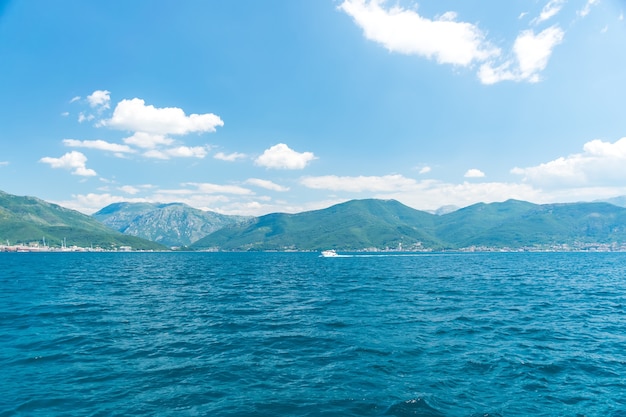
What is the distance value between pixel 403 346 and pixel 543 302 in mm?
39915

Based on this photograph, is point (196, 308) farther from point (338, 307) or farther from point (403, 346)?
point (403, 346)

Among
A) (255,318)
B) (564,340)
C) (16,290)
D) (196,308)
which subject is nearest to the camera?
(564,340)

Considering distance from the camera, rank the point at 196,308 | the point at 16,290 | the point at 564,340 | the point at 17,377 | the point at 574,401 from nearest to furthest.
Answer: the point at 574,401
the point at 17,377
the point at 564,340
the point at 196,308
the point at 16,290

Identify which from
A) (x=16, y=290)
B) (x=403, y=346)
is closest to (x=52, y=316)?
(x=16, y=290)

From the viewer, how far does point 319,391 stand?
882 inches

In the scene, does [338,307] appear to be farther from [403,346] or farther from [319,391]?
[319,391]

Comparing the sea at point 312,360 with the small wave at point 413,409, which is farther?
the sea at point 312,360

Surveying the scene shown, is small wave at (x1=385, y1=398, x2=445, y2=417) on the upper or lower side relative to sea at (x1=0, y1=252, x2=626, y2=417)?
upper

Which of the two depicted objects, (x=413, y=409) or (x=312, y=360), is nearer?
(x=413, y=409)

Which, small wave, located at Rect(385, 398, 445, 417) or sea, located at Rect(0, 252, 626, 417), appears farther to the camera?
sea, located at Rect(0, 252, 626, 417)

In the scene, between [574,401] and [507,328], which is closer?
[574,401]

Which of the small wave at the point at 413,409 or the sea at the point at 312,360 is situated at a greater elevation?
the small wave at the point at 413,409

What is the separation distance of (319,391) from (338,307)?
100 ft

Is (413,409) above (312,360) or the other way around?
above
